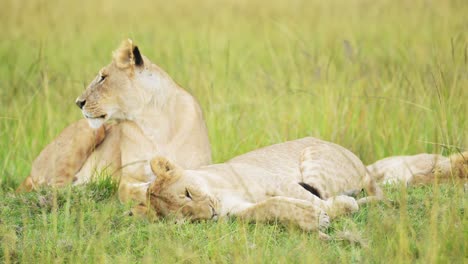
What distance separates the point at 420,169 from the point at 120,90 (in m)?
1.98

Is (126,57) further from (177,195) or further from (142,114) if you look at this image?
(177,195)

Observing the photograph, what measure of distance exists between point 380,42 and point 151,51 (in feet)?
9.13

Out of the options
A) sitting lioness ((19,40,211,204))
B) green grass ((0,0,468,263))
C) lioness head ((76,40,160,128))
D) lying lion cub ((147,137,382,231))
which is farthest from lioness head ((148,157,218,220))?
lioness head ((76,40,160,128))

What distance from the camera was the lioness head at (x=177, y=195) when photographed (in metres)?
4.71

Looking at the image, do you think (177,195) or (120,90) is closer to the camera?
(177,195)

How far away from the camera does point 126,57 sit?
5.82m

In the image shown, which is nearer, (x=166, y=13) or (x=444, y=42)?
(x=444, y=42)

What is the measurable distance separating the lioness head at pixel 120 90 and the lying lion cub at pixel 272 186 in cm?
78

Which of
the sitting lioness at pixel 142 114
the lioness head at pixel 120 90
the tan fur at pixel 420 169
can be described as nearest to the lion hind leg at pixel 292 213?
the tan fur at pixel 420 169

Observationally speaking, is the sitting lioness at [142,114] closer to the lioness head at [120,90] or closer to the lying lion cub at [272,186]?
the lioness head at [120,90]

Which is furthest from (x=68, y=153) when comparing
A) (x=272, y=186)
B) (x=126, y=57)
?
(x=272, y=186)

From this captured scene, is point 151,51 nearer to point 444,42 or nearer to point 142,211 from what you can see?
point 444,42

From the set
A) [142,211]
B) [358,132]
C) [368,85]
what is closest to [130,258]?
[142,211]

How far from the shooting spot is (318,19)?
12438 millimetres
